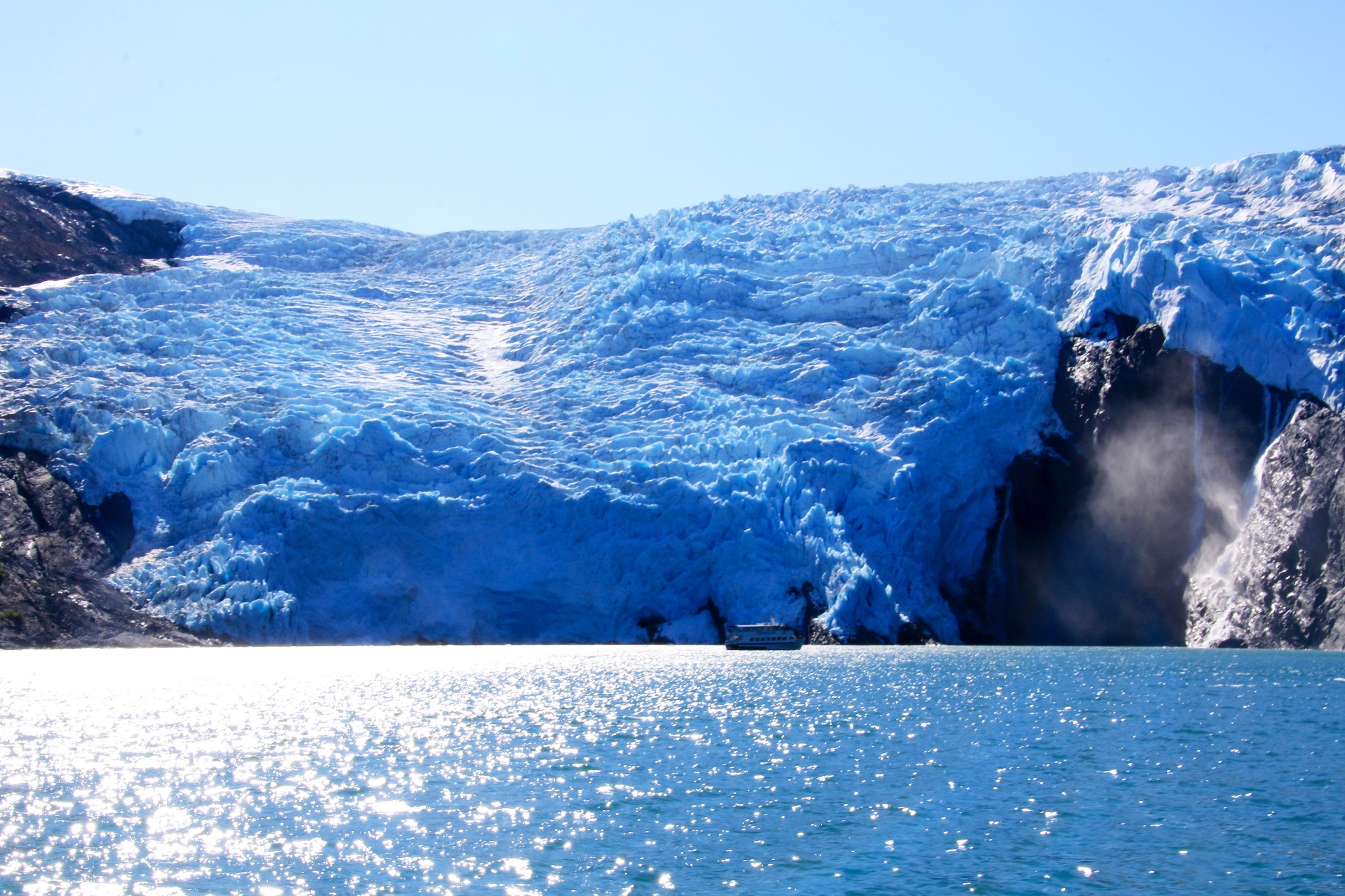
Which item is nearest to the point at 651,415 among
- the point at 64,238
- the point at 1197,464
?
the point at 1197,464

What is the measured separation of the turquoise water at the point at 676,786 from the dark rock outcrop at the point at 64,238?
3362 cm

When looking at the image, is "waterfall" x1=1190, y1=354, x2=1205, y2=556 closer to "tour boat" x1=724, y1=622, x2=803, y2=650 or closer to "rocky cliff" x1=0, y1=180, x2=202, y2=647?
"tour boat" x1=724, y1=622, x2=803, y2=650

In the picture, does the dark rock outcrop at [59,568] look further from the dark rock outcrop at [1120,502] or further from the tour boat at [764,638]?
the dark rock outcrop at [1120,502]

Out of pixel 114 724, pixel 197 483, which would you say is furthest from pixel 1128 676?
pixel 197 483

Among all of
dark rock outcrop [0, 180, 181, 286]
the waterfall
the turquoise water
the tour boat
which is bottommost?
the tour boat

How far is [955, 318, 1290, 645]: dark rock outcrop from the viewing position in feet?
137

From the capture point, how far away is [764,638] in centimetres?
3894

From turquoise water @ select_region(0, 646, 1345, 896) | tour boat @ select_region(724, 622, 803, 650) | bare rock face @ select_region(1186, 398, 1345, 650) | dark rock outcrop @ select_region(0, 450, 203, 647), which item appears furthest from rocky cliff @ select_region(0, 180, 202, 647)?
bare rock face @ select_region(1186, 398, 1345, 650)

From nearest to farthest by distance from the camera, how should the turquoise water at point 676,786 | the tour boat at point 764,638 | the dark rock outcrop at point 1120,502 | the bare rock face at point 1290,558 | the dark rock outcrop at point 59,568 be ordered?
the turquoise water at point 676,786, the dark rock outcrop at point 59,568, the bare rock face at point 1290,558, the tour boat at point 764,638, the dark rock outcrop at point 1120,502

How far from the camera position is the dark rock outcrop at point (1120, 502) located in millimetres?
41812

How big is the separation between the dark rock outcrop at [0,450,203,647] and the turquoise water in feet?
29.7

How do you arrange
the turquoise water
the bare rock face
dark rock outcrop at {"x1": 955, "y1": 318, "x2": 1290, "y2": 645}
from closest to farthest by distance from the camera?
the turquoise water
the bare rock face
dark rock outcrop at {"x1": 955, "y1": 318, "x2": 1290, "y2": 645}

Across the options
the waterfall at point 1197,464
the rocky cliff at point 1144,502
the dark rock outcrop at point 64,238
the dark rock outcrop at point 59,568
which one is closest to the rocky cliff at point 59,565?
the dark rock outcrop at point 59,568

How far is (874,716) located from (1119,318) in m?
29.0
